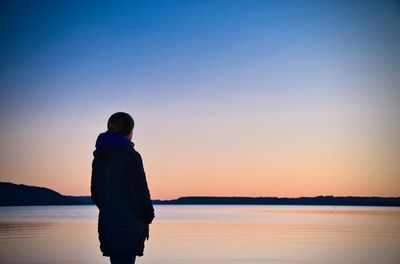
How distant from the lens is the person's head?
245 centimetres

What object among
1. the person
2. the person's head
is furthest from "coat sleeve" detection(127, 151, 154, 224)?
the person's head

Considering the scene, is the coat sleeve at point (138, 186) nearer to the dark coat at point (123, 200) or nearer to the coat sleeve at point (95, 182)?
the dark coat at point (123, 200)

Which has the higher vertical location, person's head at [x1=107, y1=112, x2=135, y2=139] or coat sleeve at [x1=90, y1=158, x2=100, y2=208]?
person's head at [x1=107, y1=112, x2=135, y2=139]

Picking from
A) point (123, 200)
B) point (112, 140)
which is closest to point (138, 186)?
point (123, 200)

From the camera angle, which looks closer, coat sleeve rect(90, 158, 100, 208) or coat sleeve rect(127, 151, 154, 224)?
coat sleeve rect(127, 151, 154, 224)

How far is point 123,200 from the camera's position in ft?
7.82

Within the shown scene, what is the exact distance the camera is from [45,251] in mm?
12336

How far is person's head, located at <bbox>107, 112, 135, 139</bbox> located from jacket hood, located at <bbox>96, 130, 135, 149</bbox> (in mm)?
25

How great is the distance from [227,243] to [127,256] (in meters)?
12.8

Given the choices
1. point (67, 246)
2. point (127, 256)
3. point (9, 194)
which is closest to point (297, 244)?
point (67, 246)

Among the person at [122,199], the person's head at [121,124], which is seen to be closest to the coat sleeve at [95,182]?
the person at [122,199]

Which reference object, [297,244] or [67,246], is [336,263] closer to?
[297,244]

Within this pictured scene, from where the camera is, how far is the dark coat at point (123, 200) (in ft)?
7.77

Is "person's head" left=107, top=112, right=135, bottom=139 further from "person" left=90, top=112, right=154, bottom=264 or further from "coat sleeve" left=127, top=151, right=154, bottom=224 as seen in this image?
"coat sleeve" left=127, top=151, right=154, bottom=224
